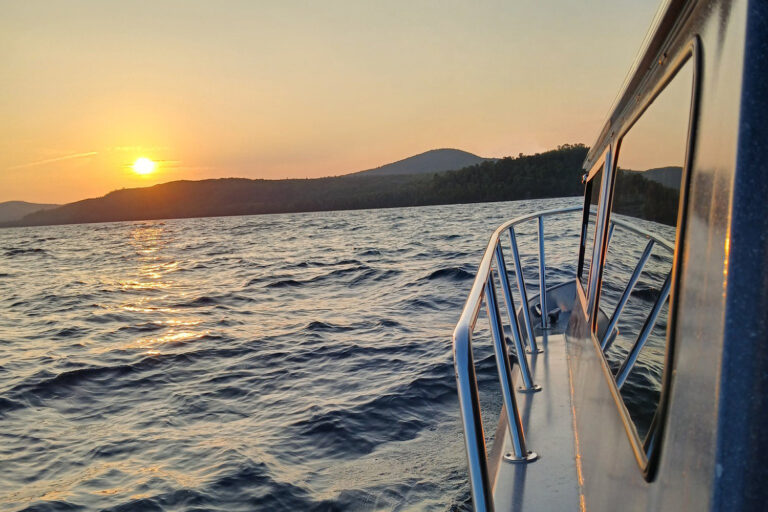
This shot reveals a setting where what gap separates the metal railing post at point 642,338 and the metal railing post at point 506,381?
484 millimetres

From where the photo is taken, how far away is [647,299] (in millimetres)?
1579

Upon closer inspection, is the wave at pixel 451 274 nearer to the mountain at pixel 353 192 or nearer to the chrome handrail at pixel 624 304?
the chrome handrail at pixel 624 304

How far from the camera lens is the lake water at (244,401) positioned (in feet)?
14.4

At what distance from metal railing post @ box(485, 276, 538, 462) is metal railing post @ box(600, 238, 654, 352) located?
366mm

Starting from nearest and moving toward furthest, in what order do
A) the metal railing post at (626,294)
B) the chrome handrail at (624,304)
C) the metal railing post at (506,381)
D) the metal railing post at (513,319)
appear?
the chrome handrail at (624,304) → the metal railing post at (626,294) → the metal railing post at (506,381) → the metal railing post at (513,319)

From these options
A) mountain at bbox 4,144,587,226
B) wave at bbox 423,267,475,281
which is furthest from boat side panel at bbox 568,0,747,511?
mountain at bbox 4,144,587,226

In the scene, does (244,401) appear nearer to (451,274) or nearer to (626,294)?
(626,294)

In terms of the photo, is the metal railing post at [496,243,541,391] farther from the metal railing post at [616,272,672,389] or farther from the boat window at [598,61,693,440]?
the metal railing post at [616,272,672,389]

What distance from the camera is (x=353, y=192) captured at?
146875 mm

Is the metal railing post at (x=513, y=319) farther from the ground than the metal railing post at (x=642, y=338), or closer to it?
closer to it

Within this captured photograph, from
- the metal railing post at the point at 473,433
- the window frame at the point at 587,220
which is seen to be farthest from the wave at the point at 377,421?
the metal railing post at the point at 473,433

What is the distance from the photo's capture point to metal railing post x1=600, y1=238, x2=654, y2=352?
65.6 inches

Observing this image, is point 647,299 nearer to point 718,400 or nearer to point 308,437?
point 718,400

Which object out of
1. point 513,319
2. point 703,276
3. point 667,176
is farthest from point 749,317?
point 513,319
